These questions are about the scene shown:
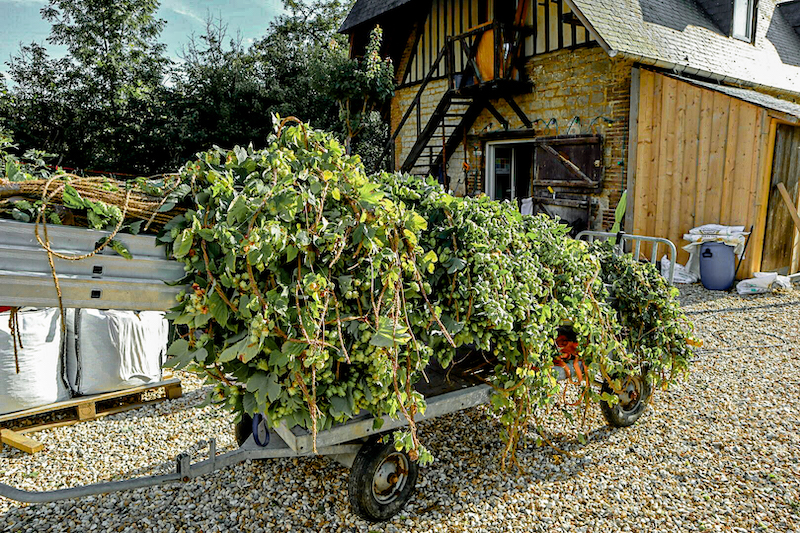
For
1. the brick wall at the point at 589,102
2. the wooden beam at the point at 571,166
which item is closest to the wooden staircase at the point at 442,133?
the brick wall at the point at 589,102

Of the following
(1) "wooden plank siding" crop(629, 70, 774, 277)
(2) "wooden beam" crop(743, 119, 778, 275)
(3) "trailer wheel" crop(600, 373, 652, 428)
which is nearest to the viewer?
(3) "trailer wheel" crop(600, 373, 652, 428)

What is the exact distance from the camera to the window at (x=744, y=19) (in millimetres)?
11891

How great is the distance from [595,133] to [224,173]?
29.2 ft

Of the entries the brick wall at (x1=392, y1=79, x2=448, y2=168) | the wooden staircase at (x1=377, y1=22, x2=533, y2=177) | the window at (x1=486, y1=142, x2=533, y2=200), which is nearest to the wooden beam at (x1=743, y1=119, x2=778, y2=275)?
the wooden staircase at (x1=377, y1=22, x2=533, y2=177)

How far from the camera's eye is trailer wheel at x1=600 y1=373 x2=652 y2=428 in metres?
3.70

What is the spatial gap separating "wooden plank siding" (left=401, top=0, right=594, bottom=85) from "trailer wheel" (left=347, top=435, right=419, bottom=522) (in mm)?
9100

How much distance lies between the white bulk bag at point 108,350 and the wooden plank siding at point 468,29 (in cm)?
888

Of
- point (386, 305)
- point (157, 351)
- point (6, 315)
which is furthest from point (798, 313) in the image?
point (6, 315)

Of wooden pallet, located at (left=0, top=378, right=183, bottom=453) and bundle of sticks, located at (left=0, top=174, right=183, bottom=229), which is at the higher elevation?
bundle of sticks, located at (left=0, top=174, right=183, bottom=229)

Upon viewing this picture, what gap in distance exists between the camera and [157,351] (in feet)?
13.8

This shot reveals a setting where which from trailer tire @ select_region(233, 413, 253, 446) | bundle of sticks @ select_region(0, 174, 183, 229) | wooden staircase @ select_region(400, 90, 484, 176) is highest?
wooden staircase @ select_region(400, 90, 484, 176)

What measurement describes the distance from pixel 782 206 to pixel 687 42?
145 inches

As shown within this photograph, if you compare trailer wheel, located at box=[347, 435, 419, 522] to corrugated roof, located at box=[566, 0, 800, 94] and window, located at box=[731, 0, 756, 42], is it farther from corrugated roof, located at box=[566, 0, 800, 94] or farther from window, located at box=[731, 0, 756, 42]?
window, located at box=[731, 0, 756, 42]

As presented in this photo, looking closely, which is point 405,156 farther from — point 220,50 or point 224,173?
point 224,173
